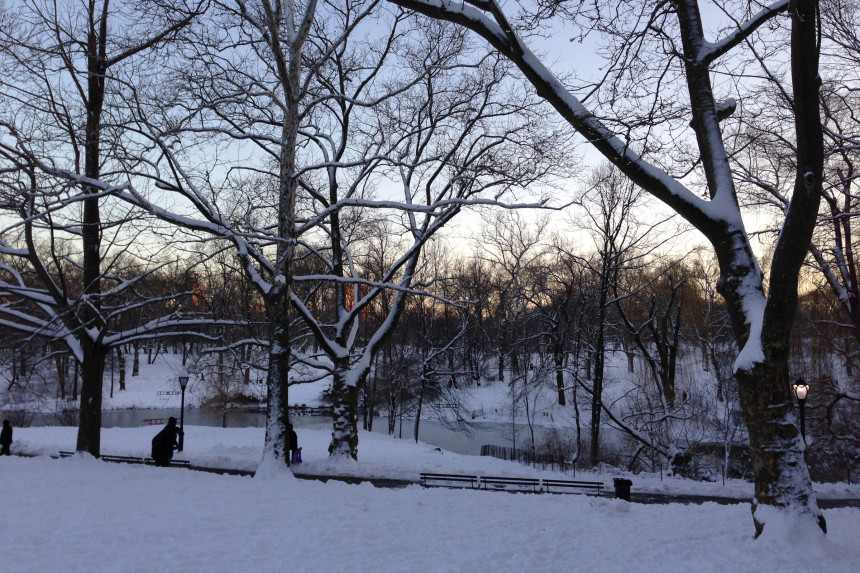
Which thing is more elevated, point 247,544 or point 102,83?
point 102,83

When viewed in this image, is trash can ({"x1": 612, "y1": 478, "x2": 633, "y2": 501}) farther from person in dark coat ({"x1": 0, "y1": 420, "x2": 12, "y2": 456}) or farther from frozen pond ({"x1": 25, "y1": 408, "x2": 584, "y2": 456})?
person in dark coat ({"x1": 0, "y1": 420, "x2": 12, "y2": 456})

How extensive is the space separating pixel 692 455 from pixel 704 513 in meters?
12.3

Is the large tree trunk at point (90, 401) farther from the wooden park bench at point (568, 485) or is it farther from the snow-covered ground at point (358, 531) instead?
the wooden park bench at point (568, 485)

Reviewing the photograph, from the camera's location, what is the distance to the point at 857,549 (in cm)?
614

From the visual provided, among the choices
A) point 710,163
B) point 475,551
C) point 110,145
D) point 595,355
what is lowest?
point 475,551

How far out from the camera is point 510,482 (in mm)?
14562

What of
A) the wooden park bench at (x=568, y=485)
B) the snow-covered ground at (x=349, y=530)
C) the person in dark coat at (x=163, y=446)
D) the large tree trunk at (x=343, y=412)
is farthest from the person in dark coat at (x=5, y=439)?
the wooden park bench at (x=568, y=485)

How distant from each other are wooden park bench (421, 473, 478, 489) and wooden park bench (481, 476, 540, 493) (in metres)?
0.30

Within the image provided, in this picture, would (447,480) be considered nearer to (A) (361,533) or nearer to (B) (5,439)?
(A) (361,533)

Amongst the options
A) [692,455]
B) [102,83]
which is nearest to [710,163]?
[102,83]

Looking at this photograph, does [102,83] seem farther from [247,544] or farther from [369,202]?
[247,544]

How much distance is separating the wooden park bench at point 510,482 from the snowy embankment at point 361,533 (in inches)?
186

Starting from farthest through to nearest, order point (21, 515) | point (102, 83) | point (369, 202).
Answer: point (102, 83)
point (369, 202)
point (21, 515)

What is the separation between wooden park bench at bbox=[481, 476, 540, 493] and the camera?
1438 centimetres
